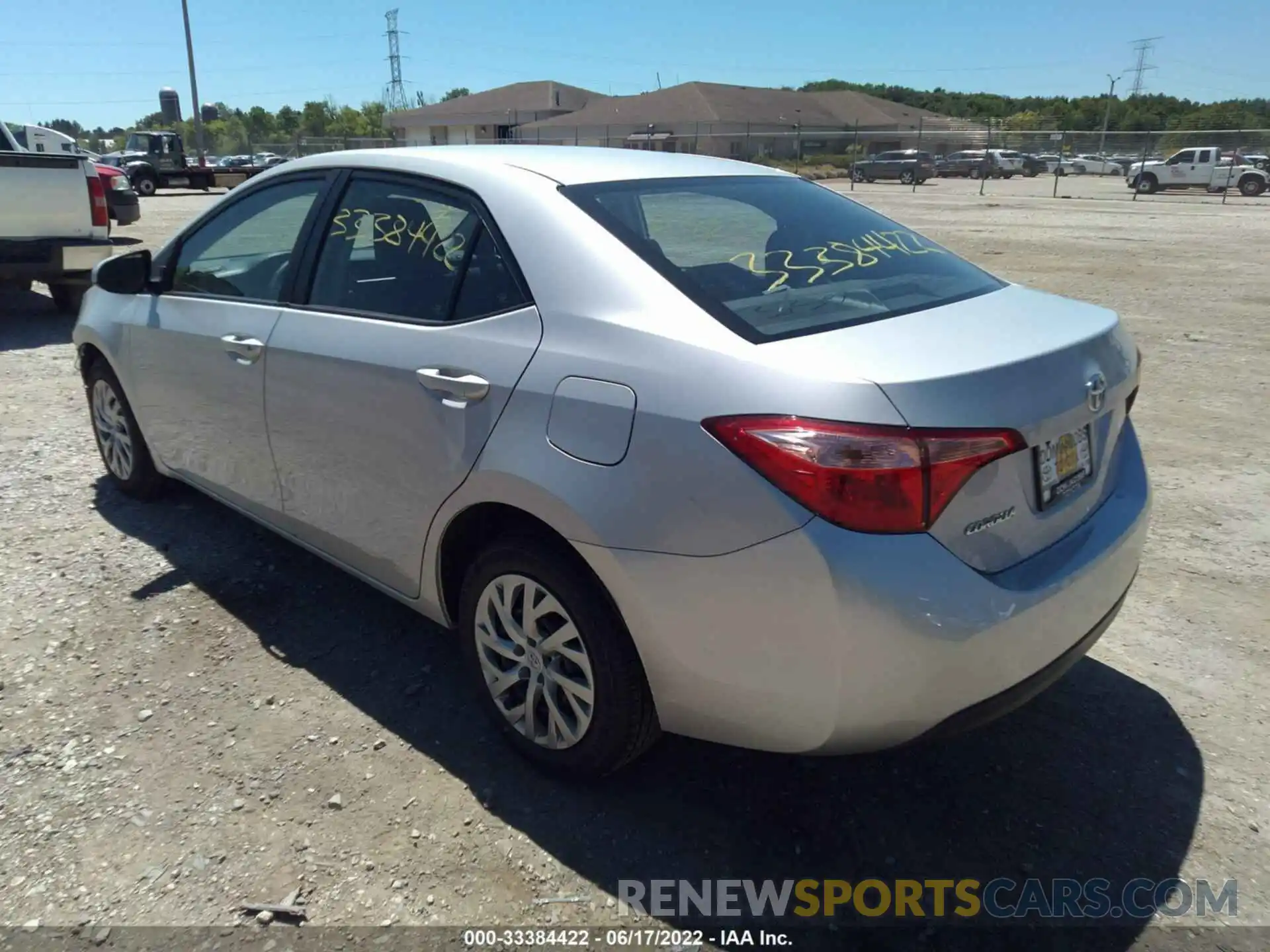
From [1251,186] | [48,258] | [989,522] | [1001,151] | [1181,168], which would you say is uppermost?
[1001,151]

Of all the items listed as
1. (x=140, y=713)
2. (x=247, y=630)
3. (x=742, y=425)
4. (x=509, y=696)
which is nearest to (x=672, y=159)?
(x=742, y=425)

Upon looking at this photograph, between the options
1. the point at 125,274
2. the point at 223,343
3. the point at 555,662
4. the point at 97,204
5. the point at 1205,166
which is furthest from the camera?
the point at 1205,166

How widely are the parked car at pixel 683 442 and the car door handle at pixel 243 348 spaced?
1 cm

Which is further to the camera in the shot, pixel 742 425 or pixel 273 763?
pixel 273 763

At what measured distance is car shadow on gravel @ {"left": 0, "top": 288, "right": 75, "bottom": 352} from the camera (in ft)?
28.7

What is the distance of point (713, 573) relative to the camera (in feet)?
7.03

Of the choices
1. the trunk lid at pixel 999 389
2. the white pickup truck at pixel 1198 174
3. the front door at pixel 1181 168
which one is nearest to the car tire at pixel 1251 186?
the white pickup truck at pixel 1198 174

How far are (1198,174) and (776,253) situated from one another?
3764 centimetres

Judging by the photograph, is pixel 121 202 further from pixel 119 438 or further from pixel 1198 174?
pixel 1198 174

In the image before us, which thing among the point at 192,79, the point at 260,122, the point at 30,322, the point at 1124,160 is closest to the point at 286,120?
the point at 260,122

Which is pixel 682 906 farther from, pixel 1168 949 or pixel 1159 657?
pixel 1159 657

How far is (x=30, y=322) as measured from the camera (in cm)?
972

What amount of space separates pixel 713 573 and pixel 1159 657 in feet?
7.14

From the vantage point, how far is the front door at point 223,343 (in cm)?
348
